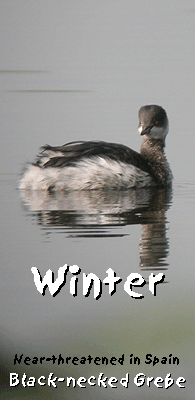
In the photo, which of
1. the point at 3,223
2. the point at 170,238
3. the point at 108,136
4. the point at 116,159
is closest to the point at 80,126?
the point at 108,136

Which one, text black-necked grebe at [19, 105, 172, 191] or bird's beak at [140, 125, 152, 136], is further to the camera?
bird's beak at [140, 125, 152, 136]

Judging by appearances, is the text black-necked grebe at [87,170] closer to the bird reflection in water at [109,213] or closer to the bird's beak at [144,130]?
the bird reflection in water at [109,213]

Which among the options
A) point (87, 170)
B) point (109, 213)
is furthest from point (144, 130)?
point (109, 213)

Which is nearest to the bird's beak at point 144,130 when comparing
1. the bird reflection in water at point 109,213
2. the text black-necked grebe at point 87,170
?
the text black-necked grebe at point 87,170

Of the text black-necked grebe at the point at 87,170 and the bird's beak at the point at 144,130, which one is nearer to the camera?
the text black-necked grebe at the point at 87,170

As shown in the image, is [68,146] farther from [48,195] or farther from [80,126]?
[80,126]

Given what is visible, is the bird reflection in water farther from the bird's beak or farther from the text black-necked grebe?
the bird's beak

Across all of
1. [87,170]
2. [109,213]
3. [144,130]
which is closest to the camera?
[109,213]

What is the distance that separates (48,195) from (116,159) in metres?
0.91

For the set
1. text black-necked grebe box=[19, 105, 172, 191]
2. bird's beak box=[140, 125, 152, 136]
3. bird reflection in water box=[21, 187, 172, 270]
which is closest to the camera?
bird reflection in water box=[21, 187, 172, 270]

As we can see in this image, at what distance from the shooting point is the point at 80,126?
43.1 feet

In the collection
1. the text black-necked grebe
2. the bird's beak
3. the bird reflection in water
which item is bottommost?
the bird reflection in water

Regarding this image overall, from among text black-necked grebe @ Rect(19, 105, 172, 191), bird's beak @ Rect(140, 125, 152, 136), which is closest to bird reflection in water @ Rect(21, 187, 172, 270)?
text black-necked grebe @ Rect(19, 105, 172, 191)

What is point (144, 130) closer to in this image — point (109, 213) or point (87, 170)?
point (87, 170)
